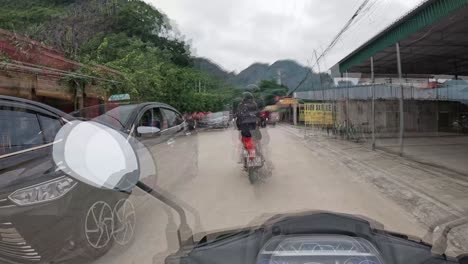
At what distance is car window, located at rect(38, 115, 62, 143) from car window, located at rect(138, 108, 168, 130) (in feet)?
4.50

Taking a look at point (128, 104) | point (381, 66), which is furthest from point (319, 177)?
point (381, 66)

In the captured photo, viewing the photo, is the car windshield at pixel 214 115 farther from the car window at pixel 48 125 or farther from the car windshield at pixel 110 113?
the car window at pixel 48 125

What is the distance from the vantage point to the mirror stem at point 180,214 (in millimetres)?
1867

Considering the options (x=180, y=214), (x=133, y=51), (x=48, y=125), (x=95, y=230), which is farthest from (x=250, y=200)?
(x=180, y=214)

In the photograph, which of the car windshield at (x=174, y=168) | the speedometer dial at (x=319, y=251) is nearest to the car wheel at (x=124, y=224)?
the car windshield at (x=174, y=168)

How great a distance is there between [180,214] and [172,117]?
4.42 metres

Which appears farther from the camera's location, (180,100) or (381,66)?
(381,66)

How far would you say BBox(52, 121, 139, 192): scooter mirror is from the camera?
2.04 metres

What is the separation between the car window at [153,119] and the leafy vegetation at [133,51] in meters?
0.48

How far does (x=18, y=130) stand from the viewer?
11.1 feet

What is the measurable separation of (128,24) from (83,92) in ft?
11.8

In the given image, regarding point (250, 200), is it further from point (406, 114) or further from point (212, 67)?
point (406, 114)

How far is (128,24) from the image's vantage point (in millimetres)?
3607

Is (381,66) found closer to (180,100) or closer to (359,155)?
(359,155)
